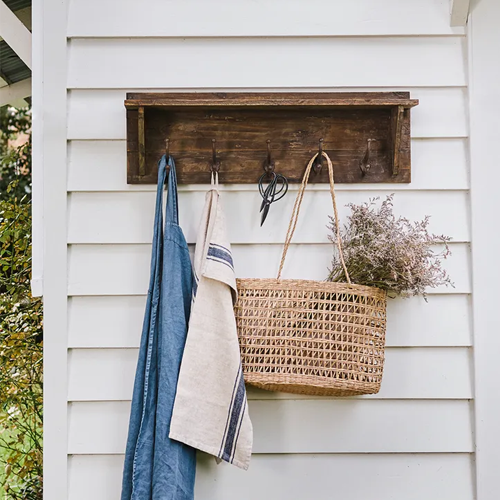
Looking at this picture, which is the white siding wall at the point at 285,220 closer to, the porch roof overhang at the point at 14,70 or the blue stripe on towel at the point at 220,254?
the blue stripe on towel at the point at 220,254

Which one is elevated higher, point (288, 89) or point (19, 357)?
point (288, 89)

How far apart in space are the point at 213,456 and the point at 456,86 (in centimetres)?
116

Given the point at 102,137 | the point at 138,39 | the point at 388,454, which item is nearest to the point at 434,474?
the point at 388,454

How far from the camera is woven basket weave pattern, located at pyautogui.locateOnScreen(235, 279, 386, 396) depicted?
1306mm

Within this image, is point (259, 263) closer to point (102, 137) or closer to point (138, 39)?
point (102, 137)

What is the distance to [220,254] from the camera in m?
1.38

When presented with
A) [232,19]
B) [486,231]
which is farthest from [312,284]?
[232,19]

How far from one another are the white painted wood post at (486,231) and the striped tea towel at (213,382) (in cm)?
62

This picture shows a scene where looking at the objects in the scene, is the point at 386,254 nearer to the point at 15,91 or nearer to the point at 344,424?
the point at 344,424

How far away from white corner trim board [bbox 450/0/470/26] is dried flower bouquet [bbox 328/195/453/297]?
513mm

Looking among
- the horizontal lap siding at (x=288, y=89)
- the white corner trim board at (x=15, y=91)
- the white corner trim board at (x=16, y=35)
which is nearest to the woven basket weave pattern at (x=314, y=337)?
the horizontal lap siding at (x=288, y=89)

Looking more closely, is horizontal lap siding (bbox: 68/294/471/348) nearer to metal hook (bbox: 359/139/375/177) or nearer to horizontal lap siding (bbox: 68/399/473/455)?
horizontal lap siding (bbox: 68/399/473/455)

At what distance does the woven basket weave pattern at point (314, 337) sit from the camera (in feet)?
4.28

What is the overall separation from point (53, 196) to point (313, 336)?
759 mm
